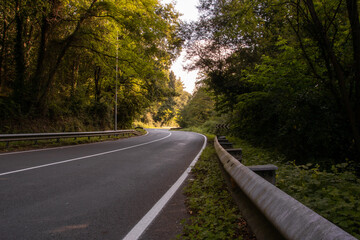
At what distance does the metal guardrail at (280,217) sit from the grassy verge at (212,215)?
0.50 m

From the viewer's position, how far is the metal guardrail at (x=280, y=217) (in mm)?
1107

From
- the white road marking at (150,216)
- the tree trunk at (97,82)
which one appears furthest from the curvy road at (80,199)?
the tree trunk at (97,82)

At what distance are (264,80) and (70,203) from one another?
7.34 metres

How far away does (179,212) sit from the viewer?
11.6 ft

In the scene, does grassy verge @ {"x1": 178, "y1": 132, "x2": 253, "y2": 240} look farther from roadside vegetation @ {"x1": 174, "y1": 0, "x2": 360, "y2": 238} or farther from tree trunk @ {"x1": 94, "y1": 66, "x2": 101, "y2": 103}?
tree trunk @ {"x1": 94, "y1": 66, "x2": 101, "y2": 103}

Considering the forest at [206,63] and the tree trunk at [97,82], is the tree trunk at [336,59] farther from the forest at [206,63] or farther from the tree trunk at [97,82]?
the tree trunk at [97,82]

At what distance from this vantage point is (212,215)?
3.12 m

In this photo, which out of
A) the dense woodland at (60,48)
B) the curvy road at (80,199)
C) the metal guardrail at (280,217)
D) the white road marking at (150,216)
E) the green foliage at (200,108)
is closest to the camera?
the metal guardrail at (280,217)

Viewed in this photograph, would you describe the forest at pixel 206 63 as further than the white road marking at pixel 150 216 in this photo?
Yes

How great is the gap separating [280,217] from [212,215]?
1.82m

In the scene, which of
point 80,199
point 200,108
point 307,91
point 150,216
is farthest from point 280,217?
point 200,108

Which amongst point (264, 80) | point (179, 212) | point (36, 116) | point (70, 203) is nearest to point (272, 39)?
point (264, 80)

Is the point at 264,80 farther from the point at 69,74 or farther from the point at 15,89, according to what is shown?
the point at 69,74

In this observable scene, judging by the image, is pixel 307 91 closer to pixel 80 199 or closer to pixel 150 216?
pixel 150 216
